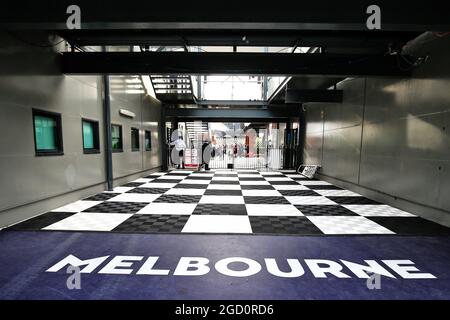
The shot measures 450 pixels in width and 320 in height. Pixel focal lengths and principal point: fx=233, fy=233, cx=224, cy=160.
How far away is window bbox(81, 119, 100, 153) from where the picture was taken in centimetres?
536

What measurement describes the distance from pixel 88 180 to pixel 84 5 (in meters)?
3.87

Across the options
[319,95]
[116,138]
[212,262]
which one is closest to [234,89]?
[319,95]

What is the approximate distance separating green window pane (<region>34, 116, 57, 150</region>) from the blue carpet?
1652 mm

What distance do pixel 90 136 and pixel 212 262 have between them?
4.84 m

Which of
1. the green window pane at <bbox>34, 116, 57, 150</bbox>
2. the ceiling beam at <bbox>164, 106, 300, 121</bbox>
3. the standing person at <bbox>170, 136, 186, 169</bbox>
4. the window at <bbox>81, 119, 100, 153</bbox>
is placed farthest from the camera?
the standing person at <bbox>170, 136, 186, 169</bbox>

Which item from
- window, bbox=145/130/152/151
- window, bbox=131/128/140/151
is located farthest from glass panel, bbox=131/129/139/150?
window, bbox=145/130/152/151

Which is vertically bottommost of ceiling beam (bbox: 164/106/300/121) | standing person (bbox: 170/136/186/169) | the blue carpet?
the blue carpet

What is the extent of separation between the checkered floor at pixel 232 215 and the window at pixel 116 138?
152cm

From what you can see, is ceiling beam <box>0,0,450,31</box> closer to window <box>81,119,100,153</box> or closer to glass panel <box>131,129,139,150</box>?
window <box>81,119,100,153</box>

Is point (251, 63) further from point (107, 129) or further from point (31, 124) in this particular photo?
point (107, 129)

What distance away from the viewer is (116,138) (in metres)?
6.79

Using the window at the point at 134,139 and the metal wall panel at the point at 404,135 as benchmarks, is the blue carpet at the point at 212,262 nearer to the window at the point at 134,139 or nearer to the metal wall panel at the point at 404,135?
the metal wall panel at the point at 404,135

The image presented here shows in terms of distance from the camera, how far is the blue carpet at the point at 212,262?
6.03ft

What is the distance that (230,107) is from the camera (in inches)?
458
